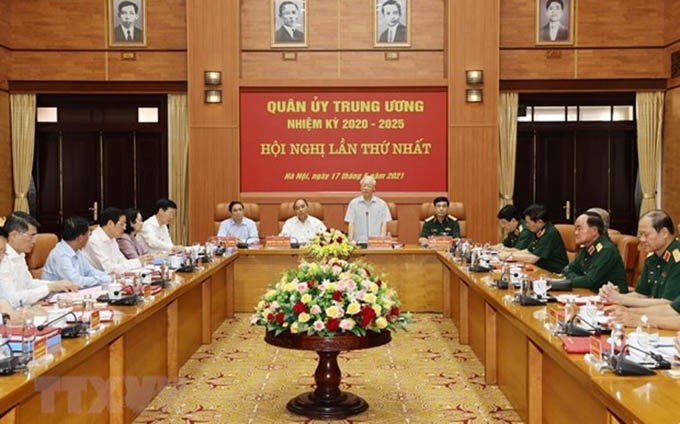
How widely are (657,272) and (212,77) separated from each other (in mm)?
7036

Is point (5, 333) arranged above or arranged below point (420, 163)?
below

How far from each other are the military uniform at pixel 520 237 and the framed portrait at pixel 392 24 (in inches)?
148

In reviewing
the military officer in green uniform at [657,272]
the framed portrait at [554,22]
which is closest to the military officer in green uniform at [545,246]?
the military officer in green uniform at [657,272]

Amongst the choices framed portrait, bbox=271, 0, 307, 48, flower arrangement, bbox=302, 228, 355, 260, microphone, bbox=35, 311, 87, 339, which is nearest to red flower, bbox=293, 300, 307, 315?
microphone, bbox=35, 311, 87, 339

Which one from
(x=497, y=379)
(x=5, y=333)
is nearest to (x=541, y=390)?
(x=497, y=379)

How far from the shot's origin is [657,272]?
4500 millimetres

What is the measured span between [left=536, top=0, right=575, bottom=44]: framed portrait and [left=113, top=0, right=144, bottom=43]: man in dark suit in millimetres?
5284

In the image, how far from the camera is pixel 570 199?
11.4 metres

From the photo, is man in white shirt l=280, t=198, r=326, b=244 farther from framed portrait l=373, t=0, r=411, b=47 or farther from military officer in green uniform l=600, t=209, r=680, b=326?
military officer in green uniform l=600, t=209, r=680, b=326

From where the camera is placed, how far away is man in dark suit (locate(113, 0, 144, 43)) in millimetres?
10977

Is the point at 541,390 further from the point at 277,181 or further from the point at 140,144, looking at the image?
the point at 140,144

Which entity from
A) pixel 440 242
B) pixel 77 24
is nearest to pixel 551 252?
pixel 440 242

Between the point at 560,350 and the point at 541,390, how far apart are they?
0.79 meters

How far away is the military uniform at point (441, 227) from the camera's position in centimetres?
872
